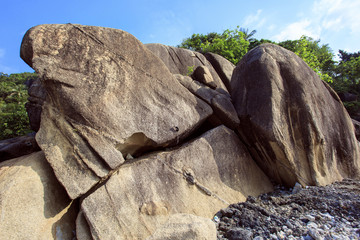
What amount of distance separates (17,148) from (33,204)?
3510mm

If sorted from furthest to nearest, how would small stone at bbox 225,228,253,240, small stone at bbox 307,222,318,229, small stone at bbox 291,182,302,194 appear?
1. small stone at bbox 291,182,302,194
2. small stone at bbox 307,222,318,229
3. small stone at bbox 225,228,253,240

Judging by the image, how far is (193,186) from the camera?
15.6ft

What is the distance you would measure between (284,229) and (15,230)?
4.23 m

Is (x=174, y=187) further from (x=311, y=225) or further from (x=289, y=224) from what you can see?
(x=311, y=225)

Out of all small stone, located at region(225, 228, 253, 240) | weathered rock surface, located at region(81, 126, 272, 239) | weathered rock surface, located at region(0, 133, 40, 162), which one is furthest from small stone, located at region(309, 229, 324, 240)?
weathered rock surface, located at region(0, 133, 40, 162)

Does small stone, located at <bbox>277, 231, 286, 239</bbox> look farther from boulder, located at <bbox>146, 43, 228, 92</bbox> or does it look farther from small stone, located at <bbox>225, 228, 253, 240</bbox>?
boulder, located at <bbox>146, 43, 228, 92</bbox>

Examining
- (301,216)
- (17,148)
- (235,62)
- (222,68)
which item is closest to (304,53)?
(235,62)

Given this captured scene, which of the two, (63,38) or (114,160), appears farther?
(63,38)

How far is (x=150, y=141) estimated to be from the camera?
16.1 feet

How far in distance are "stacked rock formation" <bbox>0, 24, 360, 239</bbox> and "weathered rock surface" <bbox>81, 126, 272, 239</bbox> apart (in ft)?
0.07

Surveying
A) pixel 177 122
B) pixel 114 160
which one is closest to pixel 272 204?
pixel 177 122

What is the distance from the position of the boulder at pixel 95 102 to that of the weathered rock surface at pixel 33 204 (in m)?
0.38

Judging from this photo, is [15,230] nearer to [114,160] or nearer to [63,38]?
[114,160]

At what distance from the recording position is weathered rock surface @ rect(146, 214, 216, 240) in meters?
3.51
